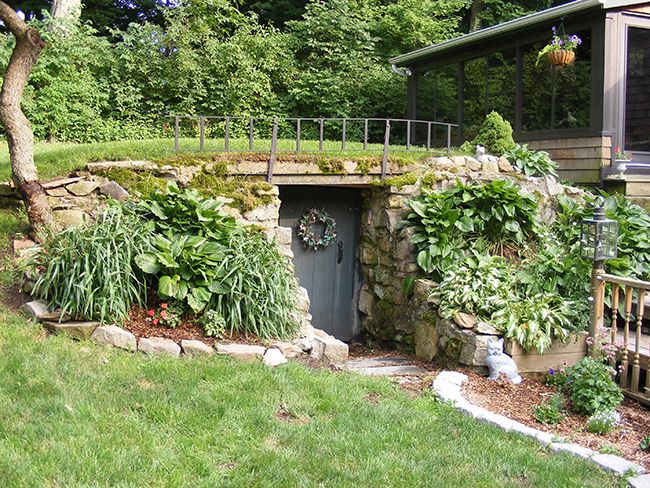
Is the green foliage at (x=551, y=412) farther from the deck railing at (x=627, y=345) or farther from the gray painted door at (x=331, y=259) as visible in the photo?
the gray painted door at (x=331, y=259)

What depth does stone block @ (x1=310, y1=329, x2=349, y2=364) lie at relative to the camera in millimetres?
5379

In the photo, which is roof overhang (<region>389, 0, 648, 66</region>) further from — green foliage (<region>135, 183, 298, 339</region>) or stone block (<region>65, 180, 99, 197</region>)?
stone block (<region>65, 180, 99, 197</region>)

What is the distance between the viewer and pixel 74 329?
15.5 ft

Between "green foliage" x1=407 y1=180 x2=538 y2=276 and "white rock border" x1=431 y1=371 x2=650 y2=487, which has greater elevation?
"green foliage" x1=407 y1=180 x2=538 y2=276

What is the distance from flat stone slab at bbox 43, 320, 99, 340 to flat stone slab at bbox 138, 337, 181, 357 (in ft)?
1.24

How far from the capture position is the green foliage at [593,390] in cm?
466

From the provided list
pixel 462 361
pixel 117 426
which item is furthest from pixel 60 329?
pixel 462 361

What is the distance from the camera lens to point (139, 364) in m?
4.38

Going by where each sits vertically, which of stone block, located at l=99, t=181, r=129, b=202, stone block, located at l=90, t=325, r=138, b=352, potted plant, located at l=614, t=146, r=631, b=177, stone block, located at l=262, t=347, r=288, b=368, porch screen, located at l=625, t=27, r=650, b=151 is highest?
porch screen, located at l=625, t=27, r=650, b=151

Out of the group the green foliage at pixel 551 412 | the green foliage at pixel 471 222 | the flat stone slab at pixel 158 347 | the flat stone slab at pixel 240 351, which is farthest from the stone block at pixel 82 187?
the green foliage at pixel 551 412

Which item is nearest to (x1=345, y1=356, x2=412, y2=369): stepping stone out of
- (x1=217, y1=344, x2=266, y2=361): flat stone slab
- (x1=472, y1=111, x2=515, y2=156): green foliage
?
(x1=217, y1=344, x2=266, y2=361): flat stone slab

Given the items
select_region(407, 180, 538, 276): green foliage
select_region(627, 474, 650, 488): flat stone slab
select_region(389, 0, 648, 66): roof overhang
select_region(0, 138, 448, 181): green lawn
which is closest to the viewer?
select_region(627, 474, 650, 488): flat stone slab

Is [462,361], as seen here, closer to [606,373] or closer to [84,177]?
[606,373]

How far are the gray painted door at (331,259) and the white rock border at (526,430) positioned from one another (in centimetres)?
325
